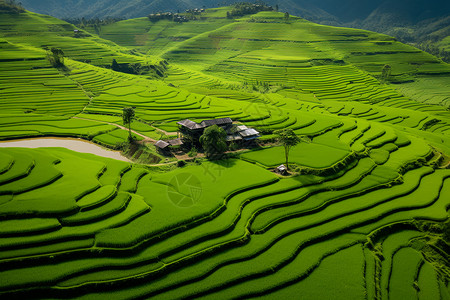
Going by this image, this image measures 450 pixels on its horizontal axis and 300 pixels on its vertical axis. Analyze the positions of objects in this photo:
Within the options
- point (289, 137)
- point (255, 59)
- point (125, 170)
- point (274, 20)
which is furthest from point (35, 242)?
point (274, 20)

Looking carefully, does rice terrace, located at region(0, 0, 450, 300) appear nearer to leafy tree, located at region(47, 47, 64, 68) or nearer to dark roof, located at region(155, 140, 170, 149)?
dark roof, located at region(155, 140, 170, 149)

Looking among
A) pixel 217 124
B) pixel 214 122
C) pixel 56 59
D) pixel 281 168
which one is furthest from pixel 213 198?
pixel 56 59

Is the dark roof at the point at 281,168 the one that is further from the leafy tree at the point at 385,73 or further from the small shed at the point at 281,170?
the leafy tree at the point at 385,73

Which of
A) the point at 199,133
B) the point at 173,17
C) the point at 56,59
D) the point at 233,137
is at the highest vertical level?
the point at 173,17

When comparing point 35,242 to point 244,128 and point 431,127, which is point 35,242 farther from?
point 431,127

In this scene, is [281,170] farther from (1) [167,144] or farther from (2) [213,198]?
(1) [167,144]

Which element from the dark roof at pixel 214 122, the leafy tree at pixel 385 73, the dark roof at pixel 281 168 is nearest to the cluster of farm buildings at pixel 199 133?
the dark roof at pixel 214 122

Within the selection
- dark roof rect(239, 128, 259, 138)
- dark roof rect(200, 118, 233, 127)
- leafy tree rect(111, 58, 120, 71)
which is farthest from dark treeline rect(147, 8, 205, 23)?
dark roof rect(239, 128, 259, 138)
